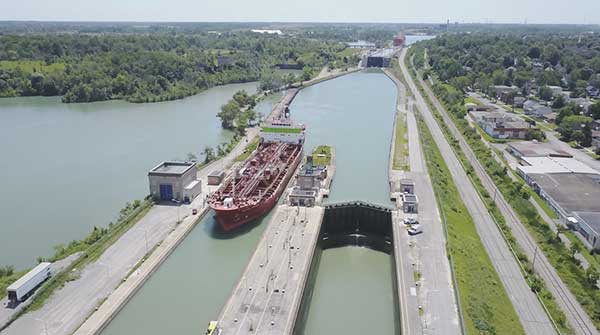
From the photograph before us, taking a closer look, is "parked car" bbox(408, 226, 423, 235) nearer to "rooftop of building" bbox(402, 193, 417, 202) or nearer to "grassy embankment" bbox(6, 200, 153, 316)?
"rooftop of building" bbox(402, 193, 417, 202)

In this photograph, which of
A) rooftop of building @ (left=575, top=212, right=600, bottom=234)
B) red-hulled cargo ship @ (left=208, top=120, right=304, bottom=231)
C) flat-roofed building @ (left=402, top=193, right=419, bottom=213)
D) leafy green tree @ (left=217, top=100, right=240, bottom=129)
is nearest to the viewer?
rooftop of building @ (left=575, top=212, right=600, bottom=234)

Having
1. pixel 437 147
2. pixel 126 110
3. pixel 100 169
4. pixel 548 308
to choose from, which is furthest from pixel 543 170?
pixel 126 110

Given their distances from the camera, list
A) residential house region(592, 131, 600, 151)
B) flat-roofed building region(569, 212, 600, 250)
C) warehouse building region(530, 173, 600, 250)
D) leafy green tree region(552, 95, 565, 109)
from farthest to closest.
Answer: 1. leafy green tree region(552, 95, 565, 109)
2. residential house region(592, 131, 600, 151)
3. warehouse building region(530, 173, 600, 250)
4. flat-roofed building region(569, 212, 600, 250)

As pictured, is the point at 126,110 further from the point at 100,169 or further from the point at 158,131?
the point at 100,169

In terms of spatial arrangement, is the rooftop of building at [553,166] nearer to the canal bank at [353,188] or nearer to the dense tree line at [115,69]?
the canal bank at [353,188]

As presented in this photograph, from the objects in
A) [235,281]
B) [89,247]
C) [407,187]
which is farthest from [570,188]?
[89,247]

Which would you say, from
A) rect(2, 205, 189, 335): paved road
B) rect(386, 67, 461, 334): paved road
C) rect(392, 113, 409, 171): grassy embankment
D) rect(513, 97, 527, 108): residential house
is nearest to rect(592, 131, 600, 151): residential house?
rect(392, 113, 409, 171): grassy embankment
